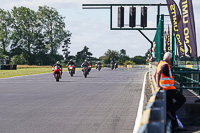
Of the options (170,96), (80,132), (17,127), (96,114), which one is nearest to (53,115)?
(96,114)

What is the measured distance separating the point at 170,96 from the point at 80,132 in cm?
194

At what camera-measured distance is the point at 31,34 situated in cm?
9119

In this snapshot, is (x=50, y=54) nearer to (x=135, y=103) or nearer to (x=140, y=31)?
(x=140, y=31)

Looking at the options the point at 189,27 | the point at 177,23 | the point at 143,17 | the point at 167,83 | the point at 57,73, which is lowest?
the point at 57,73

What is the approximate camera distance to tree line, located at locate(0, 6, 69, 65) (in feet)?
293

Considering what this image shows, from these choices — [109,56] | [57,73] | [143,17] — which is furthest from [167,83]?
[109,56]

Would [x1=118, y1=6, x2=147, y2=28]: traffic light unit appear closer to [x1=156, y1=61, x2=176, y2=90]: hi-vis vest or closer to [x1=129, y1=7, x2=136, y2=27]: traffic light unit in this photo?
[x1=129, y1=7, x2=136, y2=27]: traffic light unit

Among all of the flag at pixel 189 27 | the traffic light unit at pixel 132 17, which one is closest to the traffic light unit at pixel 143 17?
the traffic light unit at pixel 132 17

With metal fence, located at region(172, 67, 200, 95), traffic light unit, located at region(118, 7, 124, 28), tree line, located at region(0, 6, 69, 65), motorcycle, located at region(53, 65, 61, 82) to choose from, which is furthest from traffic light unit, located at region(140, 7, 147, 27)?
tree line, located at region(0, 6, 69, 65)

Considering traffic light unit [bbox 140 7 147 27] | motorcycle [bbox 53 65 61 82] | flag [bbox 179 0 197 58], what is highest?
traffic light unit [bbox 140 7 147 27]

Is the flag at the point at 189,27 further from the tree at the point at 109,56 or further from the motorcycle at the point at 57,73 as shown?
the tree at the point at 109,56

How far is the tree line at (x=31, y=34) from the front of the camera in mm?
89438

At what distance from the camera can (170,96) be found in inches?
275

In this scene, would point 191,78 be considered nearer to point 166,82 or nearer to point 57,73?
point 166,82
